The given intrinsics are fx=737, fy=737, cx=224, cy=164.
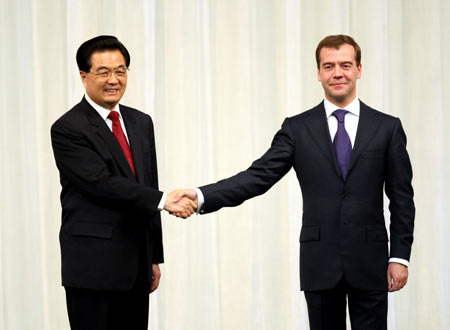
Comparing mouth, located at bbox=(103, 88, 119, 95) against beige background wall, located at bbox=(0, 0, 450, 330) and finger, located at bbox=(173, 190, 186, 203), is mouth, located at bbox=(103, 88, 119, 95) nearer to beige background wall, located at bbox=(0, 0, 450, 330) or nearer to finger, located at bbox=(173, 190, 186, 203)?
finger, located at bbox=(173, 190, 186, 203)

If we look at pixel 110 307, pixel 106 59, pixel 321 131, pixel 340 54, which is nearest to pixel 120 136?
pixel 106 59

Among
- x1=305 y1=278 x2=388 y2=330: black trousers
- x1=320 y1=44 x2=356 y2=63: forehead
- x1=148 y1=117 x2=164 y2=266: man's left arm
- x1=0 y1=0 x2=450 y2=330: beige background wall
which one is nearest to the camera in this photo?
x1=305 y1=278 x2=388 y2=330: black trousers

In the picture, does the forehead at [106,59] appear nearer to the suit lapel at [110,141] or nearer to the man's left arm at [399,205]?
the suit lapel at [110,141]

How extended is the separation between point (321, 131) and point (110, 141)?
2.26ft

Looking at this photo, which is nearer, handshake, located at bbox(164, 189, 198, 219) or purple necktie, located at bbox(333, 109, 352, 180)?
purple necktie, located at bbox(333, 109, 352, 180)

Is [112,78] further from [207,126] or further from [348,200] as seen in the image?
[207,126]

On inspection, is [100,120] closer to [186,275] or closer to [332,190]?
[332,190]

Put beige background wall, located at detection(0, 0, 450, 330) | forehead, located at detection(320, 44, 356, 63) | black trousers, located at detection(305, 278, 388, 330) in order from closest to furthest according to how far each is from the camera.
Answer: black trousers, located at detection(305, 278, 388, 330) < forehead, located at detection(320, 44, 356, 63) < beige background wall, located at detection(0, 0, 450, 330)

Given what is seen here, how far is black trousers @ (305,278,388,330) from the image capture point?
2316 mm

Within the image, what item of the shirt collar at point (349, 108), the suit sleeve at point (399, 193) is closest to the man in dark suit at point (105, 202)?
the shirt collar at point (349, 108)

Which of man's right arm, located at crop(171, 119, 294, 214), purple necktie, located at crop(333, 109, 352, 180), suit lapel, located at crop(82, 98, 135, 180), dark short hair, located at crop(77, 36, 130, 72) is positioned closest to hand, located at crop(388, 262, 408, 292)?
purple necktie, located at crop(333, 109, 352, 180)

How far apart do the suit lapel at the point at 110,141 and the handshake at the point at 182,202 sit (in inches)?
8.5

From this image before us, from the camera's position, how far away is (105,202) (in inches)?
93.0

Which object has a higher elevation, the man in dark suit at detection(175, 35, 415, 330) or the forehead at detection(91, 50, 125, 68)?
the forehead at detection(91, 50, 125, 68)
